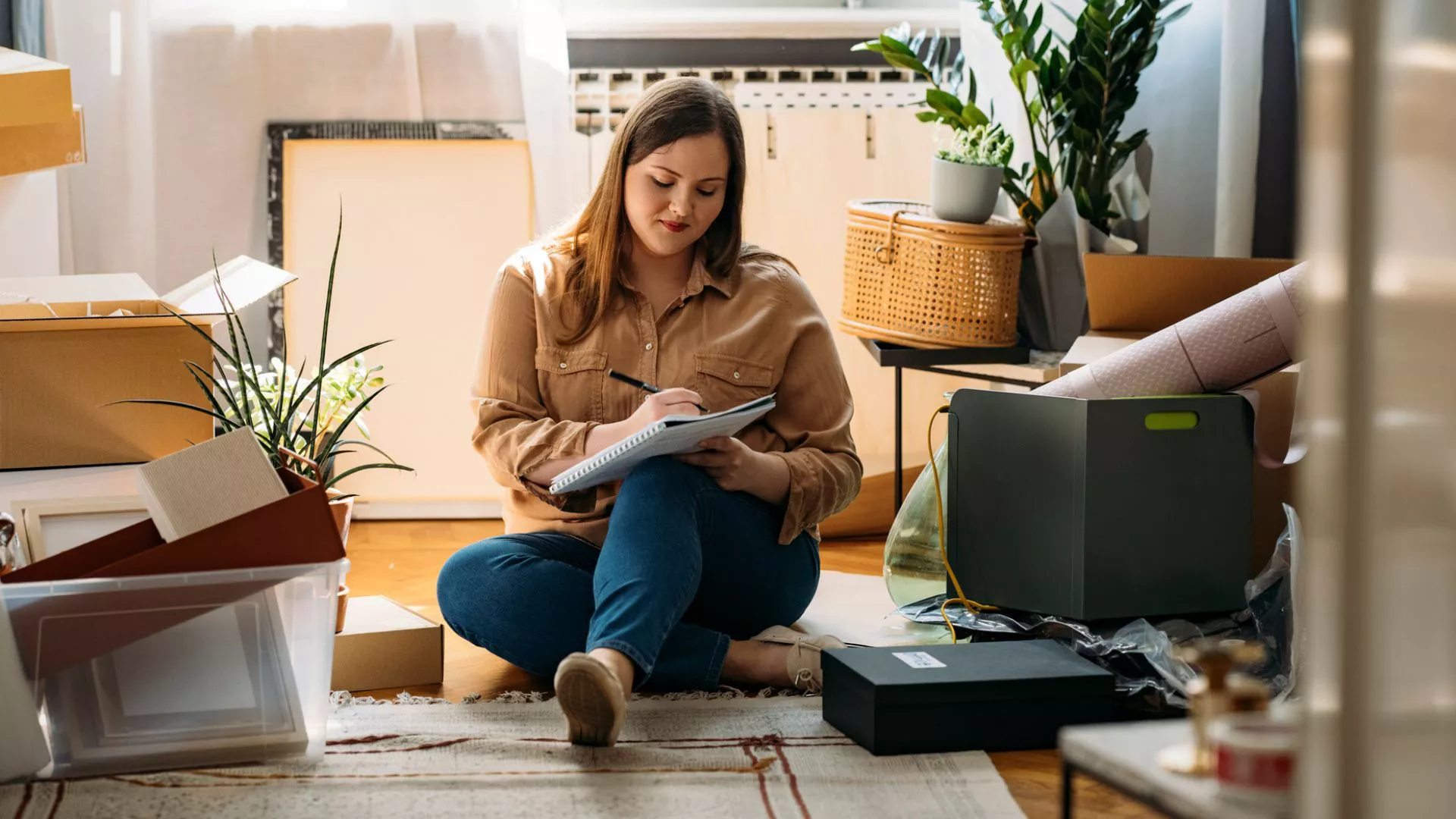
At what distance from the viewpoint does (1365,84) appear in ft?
1.87

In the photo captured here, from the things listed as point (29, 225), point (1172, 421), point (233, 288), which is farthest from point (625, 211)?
point (29, 225)

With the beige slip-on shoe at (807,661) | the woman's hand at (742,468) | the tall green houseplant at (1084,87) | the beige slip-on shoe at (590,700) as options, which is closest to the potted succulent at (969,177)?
the tall green houseplant at (1084,87)

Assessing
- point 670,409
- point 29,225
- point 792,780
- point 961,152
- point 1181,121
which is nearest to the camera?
point 792,780

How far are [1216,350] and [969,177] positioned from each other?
0.67m

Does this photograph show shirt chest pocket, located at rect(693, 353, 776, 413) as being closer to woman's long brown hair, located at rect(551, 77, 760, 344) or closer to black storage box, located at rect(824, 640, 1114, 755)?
woman's long brown hair, located at rect(551, 77, 760, 344)

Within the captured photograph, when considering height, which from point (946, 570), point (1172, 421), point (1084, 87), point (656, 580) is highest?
point (1084, 87)

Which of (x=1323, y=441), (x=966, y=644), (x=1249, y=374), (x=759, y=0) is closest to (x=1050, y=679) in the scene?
(x=966, y=644)

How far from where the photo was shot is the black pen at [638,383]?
61.3 inches

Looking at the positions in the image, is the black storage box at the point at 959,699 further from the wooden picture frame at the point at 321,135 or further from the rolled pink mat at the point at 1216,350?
the wooden picture frame at the point at 321,135

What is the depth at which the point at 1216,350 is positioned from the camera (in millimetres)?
1697

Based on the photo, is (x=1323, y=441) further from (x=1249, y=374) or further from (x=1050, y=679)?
(x=1249, y=374)

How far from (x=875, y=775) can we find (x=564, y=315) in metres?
0.71

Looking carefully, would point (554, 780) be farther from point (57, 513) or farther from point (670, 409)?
point (57, 513)

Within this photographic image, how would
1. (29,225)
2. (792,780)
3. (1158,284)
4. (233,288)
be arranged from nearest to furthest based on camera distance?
(792,780), (233,288), (1158,284), (29,225)
